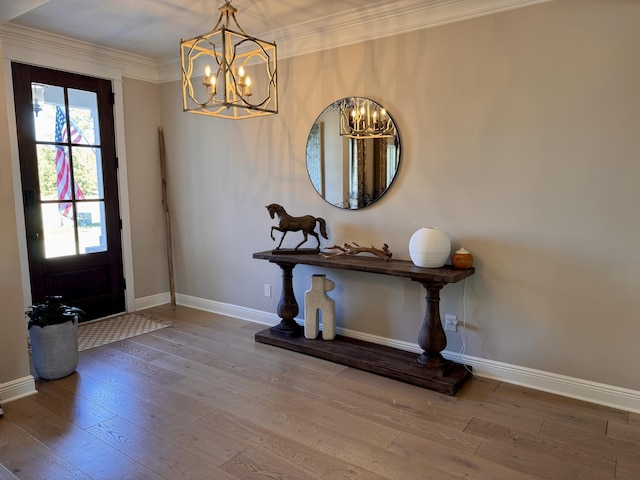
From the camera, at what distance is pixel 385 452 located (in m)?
2.12

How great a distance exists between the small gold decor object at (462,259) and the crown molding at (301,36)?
152 cm

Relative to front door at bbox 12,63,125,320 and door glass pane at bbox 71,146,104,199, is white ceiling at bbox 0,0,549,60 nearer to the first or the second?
front door at bbox 12,63,125,320

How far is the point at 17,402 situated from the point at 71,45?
2.96m

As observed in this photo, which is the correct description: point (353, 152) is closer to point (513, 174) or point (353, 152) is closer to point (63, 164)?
point (513, 174)

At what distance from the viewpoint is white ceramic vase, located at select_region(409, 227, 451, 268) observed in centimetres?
281

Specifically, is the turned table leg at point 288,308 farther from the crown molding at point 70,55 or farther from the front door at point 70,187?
the crown molding at point 70,55

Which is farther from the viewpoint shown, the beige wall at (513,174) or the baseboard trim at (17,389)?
the baseboard trim at (17,389)

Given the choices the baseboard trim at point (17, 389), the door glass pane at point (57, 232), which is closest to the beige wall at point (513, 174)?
the door glass pane at point (57, 232)

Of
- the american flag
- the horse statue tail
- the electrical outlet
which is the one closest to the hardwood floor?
the electrical outlet

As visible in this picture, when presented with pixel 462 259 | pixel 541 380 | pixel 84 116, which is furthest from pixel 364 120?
pixel 84 116

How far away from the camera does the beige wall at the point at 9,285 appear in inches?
101

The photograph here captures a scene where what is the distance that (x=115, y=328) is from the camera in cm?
A: 398

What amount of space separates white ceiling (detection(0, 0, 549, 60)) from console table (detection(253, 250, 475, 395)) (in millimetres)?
1658

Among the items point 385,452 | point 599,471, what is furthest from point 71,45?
point 599,471
